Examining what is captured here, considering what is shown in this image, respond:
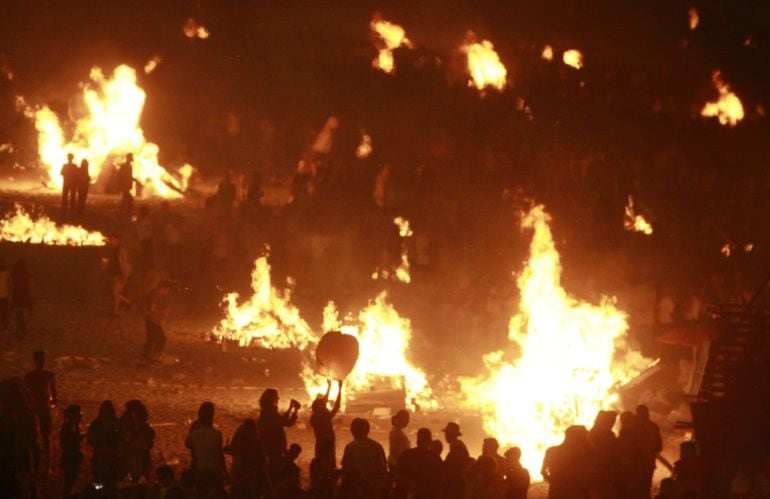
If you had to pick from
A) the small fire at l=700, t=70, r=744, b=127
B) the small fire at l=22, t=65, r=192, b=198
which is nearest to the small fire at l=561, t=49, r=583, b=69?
the small fire at l=700, t=70, r=744, b=127

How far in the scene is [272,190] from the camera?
32219mm

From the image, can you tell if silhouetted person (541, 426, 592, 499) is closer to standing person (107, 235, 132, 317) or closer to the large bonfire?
the large bonfire

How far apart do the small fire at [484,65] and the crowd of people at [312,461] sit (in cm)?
2208

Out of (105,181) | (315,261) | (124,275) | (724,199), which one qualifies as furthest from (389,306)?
(105,181)

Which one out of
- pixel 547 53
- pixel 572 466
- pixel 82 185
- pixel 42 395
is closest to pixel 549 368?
pixel 572 466

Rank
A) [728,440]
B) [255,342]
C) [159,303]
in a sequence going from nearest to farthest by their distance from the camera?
[728,440] → [159,303] → [255,342]

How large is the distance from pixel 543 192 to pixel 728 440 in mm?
15382

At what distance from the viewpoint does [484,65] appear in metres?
33.7

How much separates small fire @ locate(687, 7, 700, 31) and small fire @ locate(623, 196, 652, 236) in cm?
684

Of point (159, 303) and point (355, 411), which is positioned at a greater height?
point (159, 303)

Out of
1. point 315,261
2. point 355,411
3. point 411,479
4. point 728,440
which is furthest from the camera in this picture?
point 315,261

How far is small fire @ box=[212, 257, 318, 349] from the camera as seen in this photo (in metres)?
21.5

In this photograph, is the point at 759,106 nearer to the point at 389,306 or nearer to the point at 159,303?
the point at 389,306

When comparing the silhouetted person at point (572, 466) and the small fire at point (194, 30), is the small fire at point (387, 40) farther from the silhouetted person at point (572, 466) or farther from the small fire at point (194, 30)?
the silhouetted person at point (572, 466)
